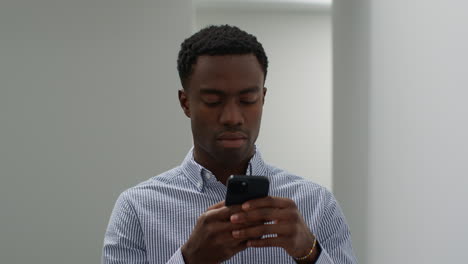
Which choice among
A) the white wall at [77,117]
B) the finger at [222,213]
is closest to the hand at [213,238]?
the finger at [222,213]

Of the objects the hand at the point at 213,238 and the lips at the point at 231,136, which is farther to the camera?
the lips at the point at 231,136

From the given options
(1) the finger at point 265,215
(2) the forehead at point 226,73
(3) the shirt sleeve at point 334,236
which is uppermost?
(2) the forehead at point 226,73

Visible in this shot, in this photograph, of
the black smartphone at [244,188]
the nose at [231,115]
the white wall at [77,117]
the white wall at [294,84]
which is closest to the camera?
the black smartphone at [244,188]

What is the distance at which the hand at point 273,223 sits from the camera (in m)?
0.98

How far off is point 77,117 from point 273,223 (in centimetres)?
268

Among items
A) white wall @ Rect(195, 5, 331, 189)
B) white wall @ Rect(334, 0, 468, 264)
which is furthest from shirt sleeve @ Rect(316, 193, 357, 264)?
white wall @ Rect(195, 5, 331, 189)

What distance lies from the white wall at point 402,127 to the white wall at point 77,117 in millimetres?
1064

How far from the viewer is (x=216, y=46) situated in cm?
117

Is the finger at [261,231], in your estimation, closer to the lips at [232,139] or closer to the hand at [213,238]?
the hand at [213,238]

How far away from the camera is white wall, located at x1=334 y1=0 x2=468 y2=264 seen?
6.13 ft

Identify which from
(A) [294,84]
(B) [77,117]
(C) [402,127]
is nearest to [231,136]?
(C) [402,127]

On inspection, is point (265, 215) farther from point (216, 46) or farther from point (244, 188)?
point (216, 46)

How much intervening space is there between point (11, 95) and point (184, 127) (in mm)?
1059

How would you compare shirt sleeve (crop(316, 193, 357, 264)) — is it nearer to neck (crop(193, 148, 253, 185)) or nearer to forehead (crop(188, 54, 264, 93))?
neck (crop(193, 148, 253, 185))
